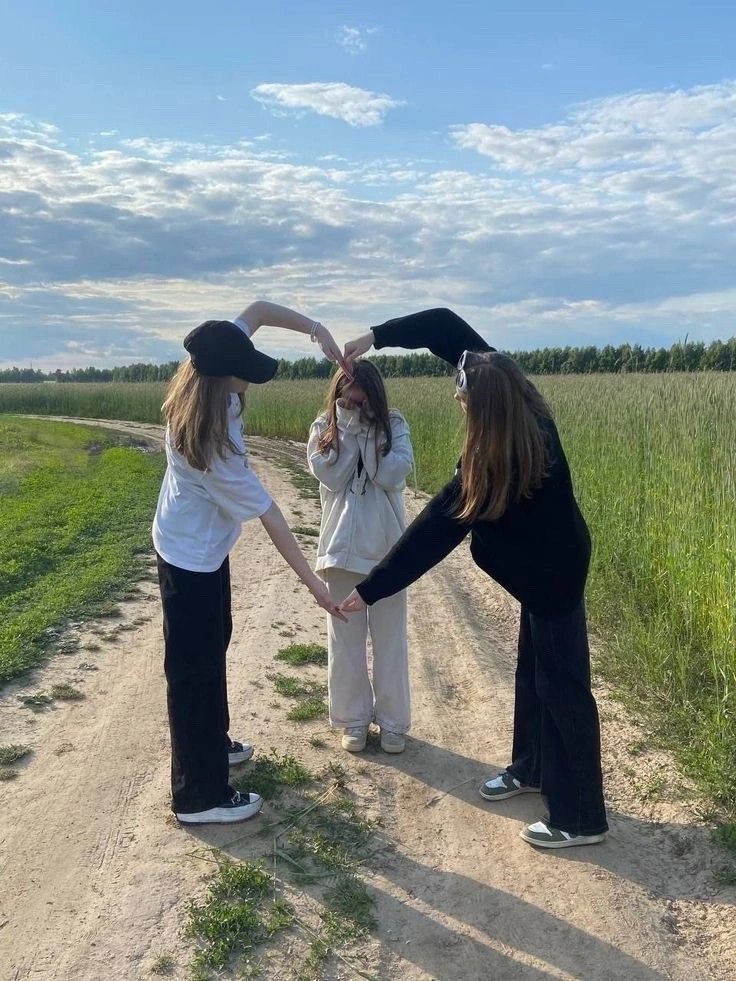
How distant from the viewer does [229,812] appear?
354cm

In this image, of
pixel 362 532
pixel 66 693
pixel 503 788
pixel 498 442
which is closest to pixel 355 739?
pixel 503 788

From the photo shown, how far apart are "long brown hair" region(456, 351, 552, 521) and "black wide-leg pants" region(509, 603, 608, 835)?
59cm

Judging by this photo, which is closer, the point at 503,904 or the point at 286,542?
the point at 503,904

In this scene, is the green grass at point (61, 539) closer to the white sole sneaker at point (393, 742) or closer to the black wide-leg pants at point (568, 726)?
the white sole sneaker at point (393, 742)

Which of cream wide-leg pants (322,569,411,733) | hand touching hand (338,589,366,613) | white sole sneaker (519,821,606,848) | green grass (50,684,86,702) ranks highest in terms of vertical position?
hand touching hand (338,589,366,613)

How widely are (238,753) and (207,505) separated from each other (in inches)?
54.5

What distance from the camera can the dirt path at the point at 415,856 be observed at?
276 cm

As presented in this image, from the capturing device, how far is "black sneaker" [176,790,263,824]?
3508 millimetres

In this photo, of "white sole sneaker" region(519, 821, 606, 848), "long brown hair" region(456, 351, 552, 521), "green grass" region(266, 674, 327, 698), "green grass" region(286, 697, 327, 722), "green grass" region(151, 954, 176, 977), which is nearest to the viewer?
"green grass" region(151, 954, 176, 977)

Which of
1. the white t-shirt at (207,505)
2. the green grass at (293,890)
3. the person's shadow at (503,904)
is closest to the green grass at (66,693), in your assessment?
the green grass at (293,890)

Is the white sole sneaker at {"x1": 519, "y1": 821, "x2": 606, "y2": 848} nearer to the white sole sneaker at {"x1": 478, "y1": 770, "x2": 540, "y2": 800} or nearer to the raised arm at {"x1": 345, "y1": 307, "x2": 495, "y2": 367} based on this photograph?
the white sole sneaker at {"x1": 478, "y1": 770, "x2": 540, "y2": 800}

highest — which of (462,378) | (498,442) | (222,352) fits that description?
(222,352)

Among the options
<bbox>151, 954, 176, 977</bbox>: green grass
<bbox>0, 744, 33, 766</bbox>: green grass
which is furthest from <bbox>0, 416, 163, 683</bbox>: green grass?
<bbox>151, 954, 176, 977</bbox>: green grass

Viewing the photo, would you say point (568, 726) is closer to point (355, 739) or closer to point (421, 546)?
point (421, 546)
